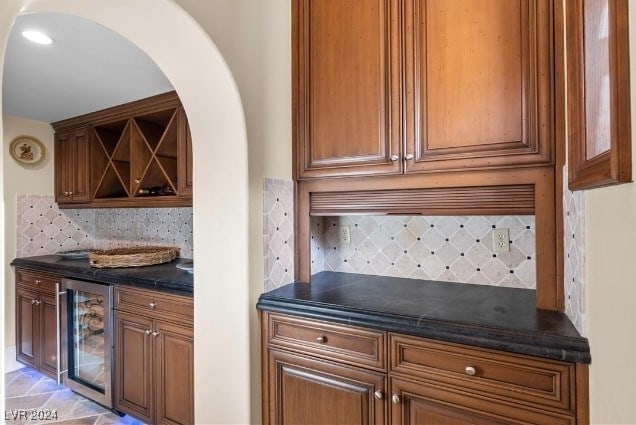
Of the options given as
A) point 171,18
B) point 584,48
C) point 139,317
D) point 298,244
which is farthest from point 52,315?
point 584,48

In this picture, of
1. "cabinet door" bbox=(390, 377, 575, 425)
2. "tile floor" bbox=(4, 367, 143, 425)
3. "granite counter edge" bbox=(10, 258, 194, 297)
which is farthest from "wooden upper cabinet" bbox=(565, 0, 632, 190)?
"tile floor" bbox=(4, 367, 143, 425)

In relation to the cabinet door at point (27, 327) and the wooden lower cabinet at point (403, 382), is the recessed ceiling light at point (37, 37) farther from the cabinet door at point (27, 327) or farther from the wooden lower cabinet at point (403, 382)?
the cabinet door at point (27, 327)

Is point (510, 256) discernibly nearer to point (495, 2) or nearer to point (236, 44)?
point (495, 2)

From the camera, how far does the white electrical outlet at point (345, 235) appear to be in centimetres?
204

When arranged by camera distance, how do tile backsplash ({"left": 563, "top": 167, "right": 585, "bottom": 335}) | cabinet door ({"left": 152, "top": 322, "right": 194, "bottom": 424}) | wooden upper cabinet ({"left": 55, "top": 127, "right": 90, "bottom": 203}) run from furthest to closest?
1. wooden upper cabinet ({"left": 55, "top": 127, "right": 90, "bottom": 203})
2. cabinet door ({"left": 152, "top": 322, "right": 194, "bottom": 424})
3. tile backsplash ({"left": 563, "top": 167, "right": 585, "bottom": 335})

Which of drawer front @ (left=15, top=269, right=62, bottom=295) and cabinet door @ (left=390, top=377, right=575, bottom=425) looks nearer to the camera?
cabinet door @ (left=390, top=377, right=575, bottom=425)

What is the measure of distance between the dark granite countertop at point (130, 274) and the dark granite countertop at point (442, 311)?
2.28ft

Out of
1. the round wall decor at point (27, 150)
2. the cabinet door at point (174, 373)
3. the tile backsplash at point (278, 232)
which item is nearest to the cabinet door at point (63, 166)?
the round wall decor at point (27, 150)

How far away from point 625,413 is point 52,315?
11.0 ft

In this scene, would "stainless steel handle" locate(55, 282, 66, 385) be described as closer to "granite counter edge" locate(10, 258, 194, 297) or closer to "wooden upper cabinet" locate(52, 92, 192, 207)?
"granite counter edge" locate(10, 258, 194, 297)

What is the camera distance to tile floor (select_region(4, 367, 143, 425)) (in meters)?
2.31

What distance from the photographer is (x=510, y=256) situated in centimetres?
165

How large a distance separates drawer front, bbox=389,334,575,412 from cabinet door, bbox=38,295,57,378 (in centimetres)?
A: 272

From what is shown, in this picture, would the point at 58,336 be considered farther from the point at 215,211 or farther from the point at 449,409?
the point at 449,409
